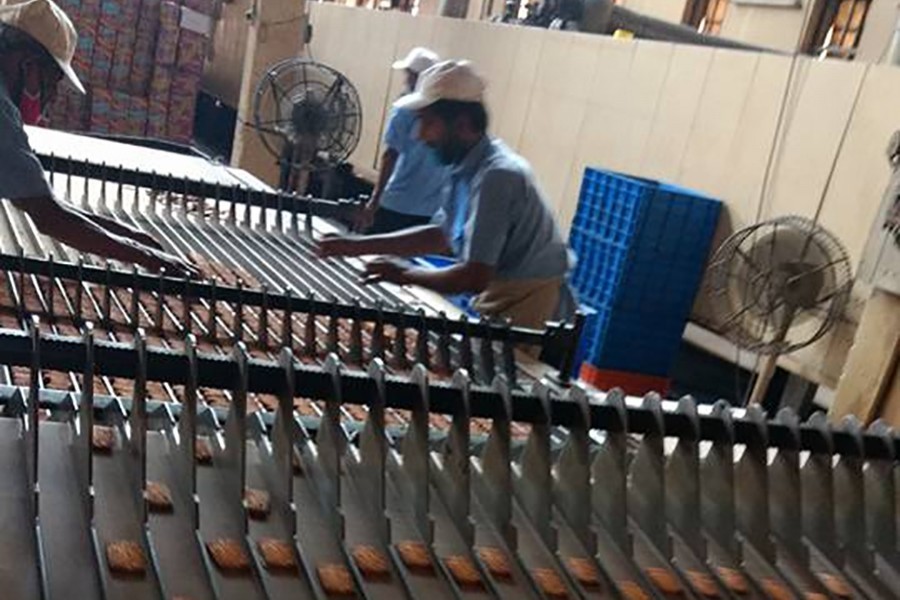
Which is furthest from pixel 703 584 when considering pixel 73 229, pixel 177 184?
pixel 177 184

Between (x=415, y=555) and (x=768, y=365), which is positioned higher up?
(x=415, y=555)

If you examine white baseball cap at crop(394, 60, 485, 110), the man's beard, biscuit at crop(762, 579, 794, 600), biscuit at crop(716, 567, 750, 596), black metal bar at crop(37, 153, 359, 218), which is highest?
white baseball cap at crop(394, 60, 485, 110)

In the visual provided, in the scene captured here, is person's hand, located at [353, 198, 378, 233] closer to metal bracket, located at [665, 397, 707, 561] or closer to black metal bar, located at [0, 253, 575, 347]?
black metal bar, located at [0, 253, 575, 347]

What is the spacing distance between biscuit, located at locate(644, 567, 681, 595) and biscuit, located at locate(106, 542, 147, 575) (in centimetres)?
55

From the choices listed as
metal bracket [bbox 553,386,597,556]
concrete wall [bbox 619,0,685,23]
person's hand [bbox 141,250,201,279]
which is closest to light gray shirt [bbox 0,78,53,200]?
person's hand [bbox 141,250,201,279]

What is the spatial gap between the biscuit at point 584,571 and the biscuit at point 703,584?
119 mm

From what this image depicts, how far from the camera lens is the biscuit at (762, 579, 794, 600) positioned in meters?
1.13

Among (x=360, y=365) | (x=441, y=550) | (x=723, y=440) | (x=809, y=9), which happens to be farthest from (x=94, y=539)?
(x=809, y=9)

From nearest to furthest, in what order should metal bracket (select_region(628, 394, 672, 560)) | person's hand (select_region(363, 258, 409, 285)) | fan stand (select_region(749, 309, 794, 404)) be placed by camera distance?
1. metal bracket (select_region(628, 394, 672, 560))
2. person's hand (select_region(363, 258, 409, 285))
3. fan stand (select_region(749, 309, 794, 404))

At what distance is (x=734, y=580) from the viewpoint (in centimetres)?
114

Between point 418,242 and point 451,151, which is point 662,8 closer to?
point 418,242

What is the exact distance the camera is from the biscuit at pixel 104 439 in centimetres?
110

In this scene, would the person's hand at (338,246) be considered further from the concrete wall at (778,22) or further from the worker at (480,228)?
the concrete wall at (778,22)

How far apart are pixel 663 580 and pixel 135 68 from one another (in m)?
7.99
